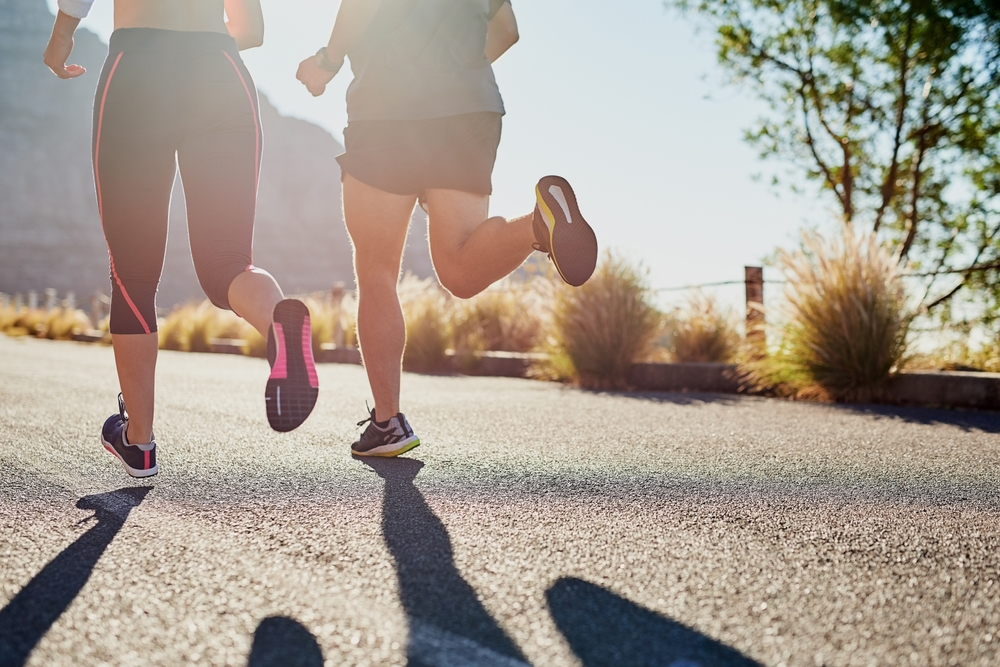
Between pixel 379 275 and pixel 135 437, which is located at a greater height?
pixel 379 275

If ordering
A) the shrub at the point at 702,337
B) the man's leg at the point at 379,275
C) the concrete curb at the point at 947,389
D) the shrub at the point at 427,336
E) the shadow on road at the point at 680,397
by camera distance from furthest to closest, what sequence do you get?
the shrub at the point at 427,336, the shrub at the point at 702,337, the shadow on road at the point at 680,397, the concrete curb at the point at 947,389, the man's leg at the point at 379,275

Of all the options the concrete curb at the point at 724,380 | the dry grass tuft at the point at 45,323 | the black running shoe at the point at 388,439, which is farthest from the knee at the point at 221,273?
the dry grass tuft at the point at 45,323

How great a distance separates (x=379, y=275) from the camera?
9.14 feet

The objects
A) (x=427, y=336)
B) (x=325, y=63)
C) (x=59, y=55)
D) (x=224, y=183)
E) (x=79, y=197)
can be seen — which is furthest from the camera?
(x=79, y=197)

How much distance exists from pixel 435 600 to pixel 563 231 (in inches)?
45.2

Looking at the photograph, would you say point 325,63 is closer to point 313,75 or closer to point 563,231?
point 313,75

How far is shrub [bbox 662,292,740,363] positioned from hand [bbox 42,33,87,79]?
5.75 meters

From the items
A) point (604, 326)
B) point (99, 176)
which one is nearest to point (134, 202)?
point (99, 176)

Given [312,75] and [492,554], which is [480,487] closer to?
[492,554]

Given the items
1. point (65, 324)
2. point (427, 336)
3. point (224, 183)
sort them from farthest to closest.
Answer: point (65, 324)
point (427, 336)
point (224, 183)

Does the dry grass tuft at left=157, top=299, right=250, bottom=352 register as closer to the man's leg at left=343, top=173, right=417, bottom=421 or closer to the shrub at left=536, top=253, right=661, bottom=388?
the shrub at left=536, top=253, right=661, bottom=388

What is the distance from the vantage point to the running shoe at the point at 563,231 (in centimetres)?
222

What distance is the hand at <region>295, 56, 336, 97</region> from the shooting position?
2787 mm

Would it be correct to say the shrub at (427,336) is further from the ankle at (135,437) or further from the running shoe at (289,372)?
the running shoe at (289,372)
